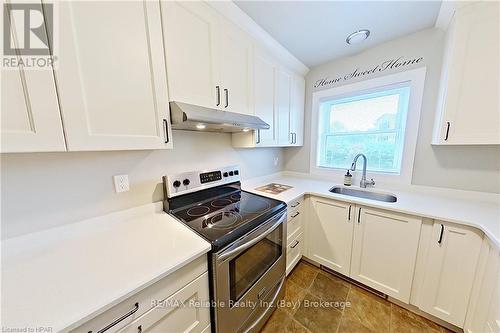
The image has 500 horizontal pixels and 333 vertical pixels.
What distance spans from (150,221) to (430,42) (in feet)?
8.98

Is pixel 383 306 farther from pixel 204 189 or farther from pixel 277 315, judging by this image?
pixel 204 189

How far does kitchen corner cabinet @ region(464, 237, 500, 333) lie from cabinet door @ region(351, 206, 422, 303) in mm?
294

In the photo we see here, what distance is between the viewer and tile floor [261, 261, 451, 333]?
50.7 inches

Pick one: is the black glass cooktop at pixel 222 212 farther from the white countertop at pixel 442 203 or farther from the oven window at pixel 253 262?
the white countertop at pixel 442 203

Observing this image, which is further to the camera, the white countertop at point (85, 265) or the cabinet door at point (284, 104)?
the cabinet door at point (284, 104)

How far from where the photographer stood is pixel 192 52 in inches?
42.9

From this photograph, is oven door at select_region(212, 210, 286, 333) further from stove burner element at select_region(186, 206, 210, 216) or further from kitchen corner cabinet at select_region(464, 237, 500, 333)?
kitchen corner cabinet at select_region(464, 237, 500, 333)

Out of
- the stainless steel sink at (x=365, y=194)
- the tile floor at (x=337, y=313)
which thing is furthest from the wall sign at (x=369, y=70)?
the tile floor at (x=337, y=313)

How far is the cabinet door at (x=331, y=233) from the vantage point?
5.28 ft

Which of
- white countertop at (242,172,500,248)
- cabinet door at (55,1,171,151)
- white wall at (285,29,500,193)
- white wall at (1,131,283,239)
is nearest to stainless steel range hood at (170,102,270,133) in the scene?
cabinet door at (55,1,171,151)

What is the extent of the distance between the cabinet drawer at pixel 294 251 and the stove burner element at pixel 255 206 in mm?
620

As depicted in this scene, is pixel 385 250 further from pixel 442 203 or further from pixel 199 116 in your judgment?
pixel 199 116

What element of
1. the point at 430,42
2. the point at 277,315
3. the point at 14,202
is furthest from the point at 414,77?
the point at 14,202

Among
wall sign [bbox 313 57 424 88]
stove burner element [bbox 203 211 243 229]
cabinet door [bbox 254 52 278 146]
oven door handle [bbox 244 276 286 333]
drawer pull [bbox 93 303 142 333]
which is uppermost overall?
wall sign [bbox 313 57 424 88]
